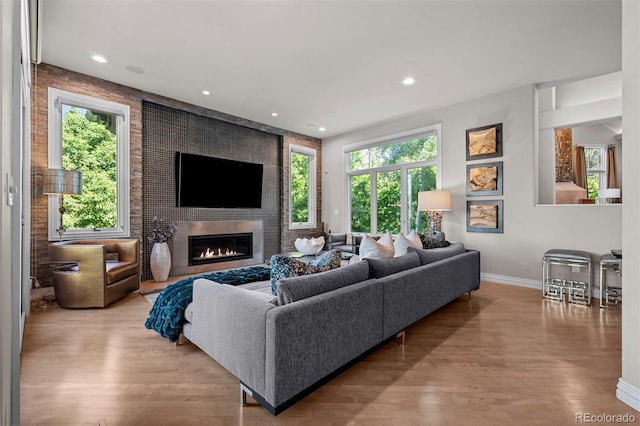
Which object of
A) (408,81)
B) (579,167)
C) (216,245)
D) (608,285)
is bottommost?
(608,285)

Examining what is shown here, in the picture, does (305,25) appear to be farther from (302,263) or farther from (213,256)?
(213,256)

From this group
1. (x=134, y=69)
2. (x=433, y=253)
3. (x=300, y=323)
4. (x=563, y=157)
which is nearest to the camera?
(x=300, y=323)

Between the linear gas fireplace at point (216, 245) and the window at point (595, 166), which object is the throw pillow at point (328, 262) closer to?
the linear gas fireplace at point (216, 245)

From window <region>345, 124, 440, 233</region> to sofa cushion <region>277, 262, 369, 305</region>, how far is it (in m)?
3.69

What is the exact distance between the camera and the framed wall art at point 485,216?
4527 mm

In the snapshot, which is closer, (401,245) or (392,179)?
(401,245)

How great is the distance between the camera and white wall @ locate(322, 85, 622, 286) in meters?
3.84

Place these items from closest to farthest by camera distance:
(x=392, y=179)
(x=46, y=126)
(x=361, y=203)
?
(x=46, y=126), (x=392, y=179), (x=361, y=203)

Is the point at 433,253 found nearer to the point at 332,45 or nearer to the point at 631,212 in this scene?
the point at 631,212

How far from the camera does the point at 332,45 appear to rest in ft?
10.5

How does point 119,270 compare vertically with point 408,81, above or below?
below

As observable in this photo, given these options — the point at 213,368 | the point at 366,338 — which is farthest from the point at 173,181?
the point at 366,338

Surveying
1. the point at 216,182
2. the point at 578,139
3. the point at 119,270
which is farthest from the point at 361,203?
the point at 119,270

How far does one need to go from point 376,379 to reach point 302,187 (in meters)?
5.43
